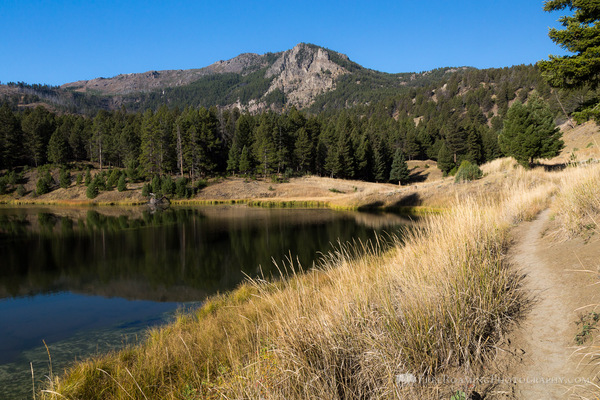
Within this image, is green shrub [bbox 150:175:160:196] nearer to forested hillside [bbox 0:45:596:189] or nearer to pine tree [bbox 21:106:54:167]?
forested hillside [bbox 0:45:596:189]

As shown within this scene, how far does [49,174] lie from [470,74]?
171768mm

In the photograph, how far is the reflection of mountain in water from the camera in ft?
43.1

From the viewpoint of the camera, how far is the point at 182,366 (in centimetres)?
504

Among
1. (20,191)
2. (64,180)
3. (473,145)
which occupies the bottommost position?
(20,191)

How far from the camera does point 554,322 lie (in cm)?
354

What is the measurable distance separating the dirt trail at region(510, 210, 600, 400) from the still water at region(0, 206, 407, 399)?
3.06 m

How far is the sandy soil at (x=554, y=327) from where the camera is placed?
8.92 ft

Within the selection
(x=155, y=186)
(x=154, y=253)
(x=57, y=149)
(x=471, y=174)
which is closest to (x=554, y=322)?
(x=154, y=253)

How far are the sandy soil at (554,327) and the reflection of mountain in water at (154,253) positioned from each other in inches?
208

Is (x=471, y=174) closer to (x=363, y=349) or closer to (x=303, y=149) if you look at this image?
(x=363, y=349)

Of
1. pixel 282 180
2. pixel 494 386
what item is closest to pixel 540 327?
pixel 494 386

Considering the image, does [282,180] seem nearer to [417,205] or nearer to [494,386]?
[417,205]

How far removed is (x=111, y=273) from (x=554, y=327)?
1631 centimetres

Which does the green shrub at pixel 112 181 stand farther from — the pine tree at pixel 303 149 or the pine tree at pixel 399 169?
the pine tree at pixel 399 169
